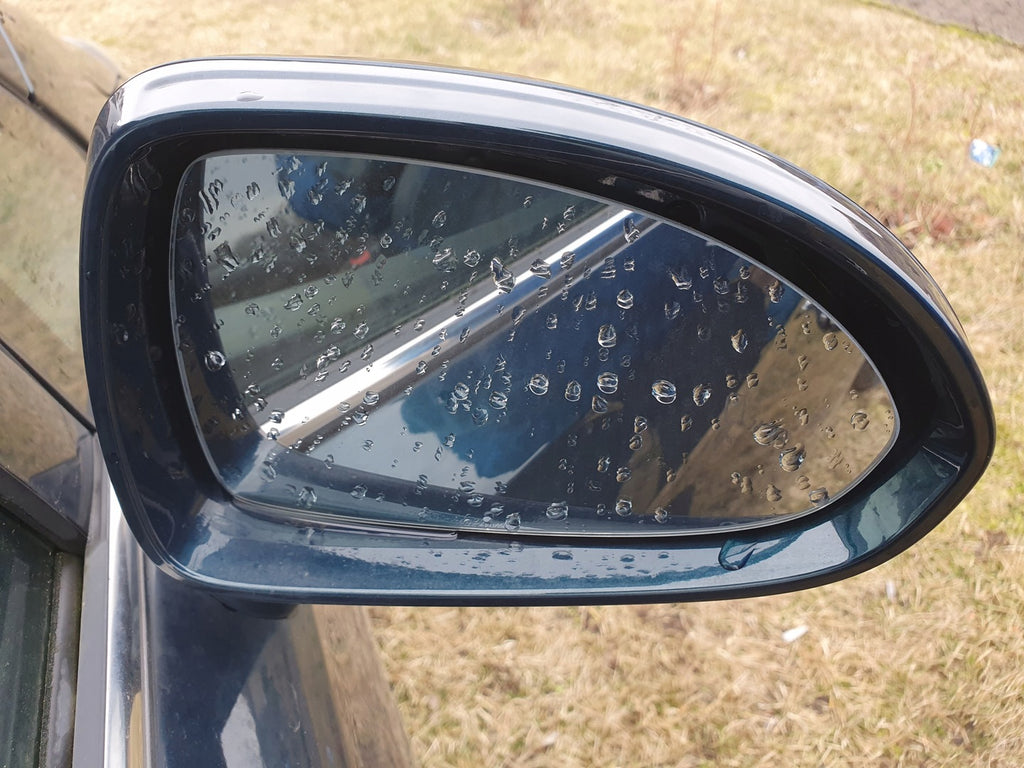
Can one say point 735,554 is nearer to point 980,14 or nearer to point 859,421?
point 859,421

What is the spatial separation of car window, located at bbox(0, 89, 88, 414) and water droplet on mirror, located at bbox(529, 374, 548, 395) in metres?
0.80

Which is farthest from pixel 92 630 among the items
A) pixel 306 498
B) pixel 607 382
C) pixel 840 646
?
pixel 840 646

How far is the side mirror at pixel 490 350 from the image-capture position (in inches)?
31.2

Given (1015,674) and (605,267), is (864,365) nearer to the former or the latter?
(605,267)

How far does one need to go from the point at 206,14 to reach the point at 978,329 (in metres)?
5.24

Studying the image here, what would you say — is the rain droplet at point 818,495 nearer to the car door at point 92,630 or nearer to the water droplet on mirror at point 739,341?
the water droplet on mirror at point 739,341

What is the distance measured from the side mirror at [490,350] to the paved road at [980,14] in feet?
20.2

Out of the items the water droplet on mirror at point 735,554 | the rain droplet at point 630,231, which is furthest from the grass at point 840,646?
the rain droplet at point 630,231

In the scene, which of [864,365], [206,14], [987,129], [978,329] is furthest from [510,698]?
[206,14]

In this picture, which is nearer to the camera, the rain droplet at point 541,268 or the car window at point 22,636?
the car window at point 22,636

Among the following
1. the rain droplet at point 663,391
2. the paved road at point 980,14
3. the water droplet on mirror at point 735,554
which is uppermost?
the paved road at point 980,14

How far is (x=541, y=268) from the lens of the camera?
Answer: 1.22 meters

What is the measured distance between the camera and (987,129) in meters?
4.99

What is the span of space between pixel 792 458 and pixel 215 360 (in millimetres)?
850
